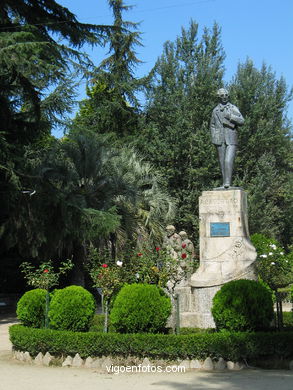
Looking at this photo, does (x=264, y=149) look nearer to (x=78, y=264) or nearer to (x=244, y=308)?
(x=78, y=264)

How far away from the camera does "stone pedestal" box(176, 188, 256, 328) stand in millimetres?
10680

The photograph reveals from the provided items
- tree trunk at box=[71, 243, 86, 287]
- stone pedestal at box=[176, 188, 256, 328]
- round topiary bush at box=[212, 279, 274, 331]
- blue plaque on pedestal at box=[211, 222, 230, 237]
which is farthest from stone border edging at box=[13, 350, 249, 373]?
tree trunk at box=[71, 243, 86, 287]

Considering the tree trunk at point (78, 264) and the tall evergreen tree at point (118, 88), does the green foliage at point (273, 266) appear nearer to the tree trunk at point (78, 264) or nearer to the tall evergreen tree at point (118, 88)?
the tree trunk at point (78, 264)

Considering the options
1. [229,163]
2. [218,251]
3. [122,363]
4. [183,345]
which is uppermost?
[229,163]

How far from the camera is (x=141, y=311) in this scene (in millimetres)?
8484

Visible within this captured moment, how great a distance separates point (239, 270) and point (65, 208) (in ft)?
22.3

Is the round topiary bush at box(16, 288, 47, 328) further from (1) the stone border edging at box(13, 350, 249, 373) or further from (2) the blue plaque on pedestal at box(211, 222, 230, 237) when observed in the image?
(2) the blue plaque on pedestal at box(211, 222, 230, 237)

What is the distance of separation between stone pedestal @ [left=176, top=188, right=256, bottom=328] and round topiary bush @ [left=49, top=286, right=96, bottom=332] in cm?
254

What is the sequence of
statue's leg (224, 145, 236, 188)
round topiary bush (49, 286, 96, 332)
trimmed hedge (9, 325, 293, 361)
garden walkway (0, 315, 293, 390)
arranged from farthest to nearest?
1. statue's leg (224, 145, 236, 188)
2. round topiary bush (49, 286, 96, 332)
3. trimmed hedge (9, 325, 293, 361)
4. garden walkway (0, 315, 293, 390)

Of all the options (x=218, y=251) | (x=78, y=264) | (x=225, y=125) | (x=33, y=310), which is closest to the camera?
(x=33, y=310)

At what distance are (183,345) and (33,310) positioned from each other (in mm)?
3279

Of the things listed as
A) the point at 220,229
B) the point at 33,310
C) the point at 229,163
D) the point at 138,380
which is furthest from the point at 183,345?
the point at 229,163

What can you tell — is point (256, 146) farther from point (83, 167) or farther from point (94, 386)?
point (94, 386)

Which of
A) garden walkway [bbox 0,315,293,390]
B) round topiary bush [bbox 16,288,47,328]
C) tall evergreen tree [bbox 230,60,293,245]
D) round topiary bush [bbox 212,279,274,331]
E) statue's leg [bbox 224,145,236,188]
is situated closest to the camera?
garden walkway [bbox 0,315,293,390]
